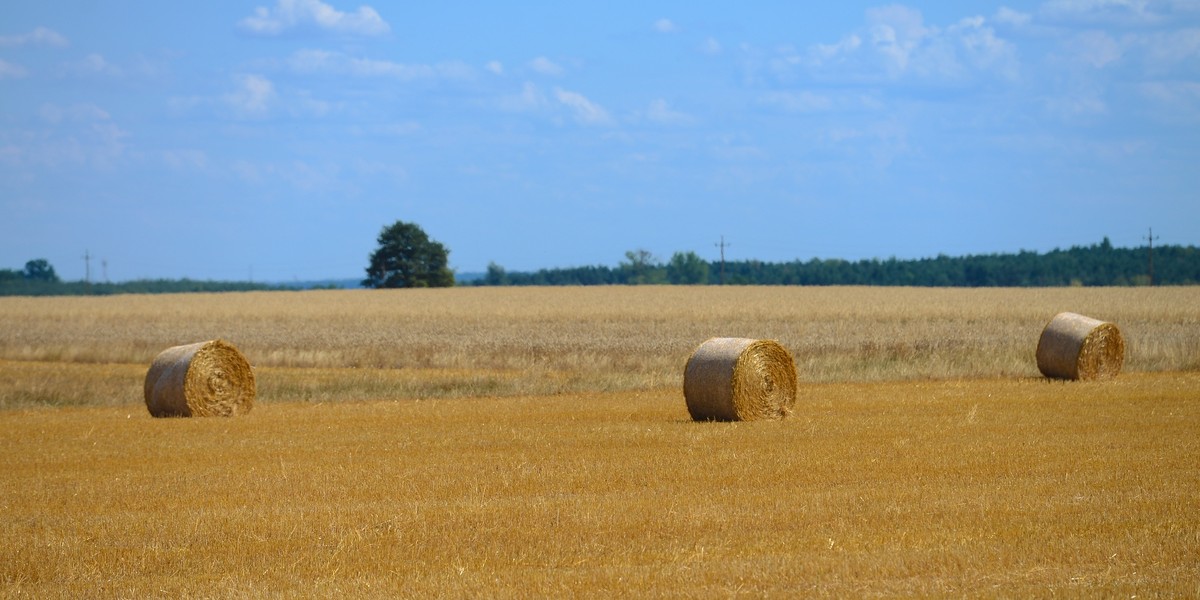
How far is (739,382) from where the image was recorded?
1778cm

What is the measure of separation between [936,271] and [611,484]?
107 metres

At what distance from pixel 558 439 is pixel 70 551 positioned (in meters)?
7.19

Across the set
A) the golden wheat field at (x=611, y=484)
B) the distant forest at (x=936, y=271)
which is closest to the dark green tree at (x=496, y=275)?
the distant forest at (x=936, y=271)

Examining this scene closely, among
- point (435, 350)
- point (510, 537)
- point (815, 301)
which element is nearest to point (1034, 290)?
point (815, 301)

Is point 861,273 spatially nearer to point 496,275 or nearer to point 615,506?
point 496,275

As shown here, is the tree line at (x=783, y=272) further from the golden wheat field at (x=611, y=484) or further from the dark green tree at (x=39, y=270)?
the golden wheat field at (x=611, y=484)

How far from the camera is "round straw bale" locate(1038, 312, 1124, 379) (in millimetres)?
23078

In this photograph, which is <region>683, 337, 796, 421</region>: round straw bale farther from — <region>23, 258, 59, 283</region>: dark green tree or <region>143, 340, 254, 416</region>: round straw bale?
<region>23, 258, 59, 283</region>: dark green tree

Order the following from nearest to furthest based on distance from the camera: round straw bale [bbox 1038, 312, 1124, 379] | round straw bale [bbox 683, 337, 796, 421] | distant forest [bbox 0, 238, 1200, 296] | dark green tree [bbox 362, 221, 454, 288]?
A: 1. round straw bale [bbox 683, 337, 796, 421]
2. round straw bale [bbox 1038, 312, 1124, 379]
3. dark green tree [bbox 362, 221, 454, 288]
4. distant forest [bbox 0, 238, 1200, 296]

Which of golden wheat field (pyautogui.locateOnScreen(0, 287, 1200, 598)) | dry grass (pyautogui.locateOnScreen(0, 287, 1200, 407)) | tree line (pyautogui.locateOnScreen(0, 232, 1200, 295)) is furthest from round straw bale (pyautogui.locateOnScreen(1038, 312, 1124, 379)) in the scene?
tree line (pyautogui.locateOnScreen(0, 232, 1200, 295))

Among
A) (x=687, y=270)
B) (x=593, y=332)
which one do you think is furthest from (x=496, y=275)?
(x=593, y=332)

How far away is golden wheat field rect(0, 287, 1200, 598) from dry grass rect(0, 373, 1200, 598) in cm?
4

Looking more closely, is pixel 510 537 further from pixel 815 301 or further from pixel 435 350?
pixel 815 301

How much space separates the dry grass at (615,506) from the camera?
8500 mm
